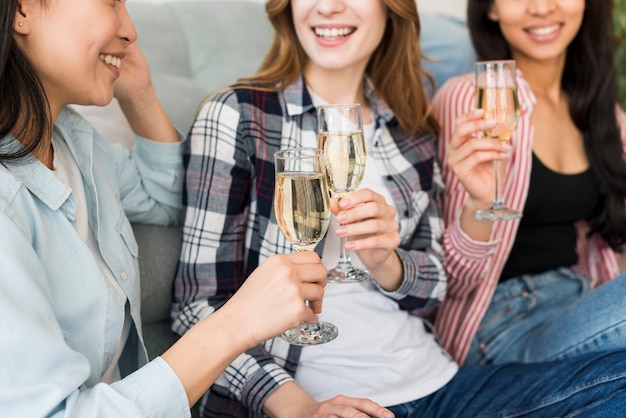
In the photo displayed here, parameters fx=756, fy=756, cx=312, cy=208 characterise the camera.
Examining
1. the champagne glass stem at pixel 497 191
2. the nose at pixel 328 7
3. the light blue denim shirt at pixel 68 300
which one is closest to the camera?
the light blue denim shirt at pixel 68 300

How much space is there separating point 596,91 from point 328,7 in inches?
38.1

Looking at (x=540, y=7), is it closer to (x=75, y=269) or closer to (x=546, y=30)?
(x=546, y=30)

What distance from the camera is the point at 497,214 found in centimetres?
164

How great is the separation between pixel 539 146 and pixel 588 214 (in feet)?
0.78

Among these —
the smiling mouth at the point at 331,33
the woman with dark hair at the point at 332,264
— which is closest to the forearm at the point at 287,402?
the woman with dark hair at the point at 332,264

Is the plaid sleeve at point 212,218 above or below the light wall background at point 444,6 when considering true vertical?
below

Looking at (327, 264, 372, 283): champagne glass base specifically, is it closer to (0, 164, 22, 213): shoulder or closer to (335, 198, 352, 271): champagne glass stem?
(335, 198, 352, 271): champagne glass stem

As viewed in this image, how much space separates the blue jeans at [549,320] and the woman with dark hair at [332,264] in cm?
10

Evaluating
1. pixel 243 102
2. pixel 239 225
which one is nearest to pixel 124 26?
pixel 243 102

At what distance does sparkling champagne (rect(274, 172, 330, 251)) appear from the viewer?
1.12 m

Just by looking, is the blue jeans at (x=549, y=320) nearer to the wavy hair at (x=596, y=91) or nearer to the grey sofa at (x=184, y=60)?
the wavy hair at (x=596, y=91)

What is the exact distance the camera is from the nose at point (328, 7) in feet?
5.17

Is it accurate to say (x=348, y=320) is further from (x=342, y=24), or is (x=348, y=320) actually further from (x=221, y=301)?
(x=342, y=24)

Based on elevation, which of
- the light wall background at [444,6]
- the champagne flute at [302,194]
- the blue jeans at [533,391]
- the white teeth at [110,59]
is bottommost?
the blue jeans at [533,391]
